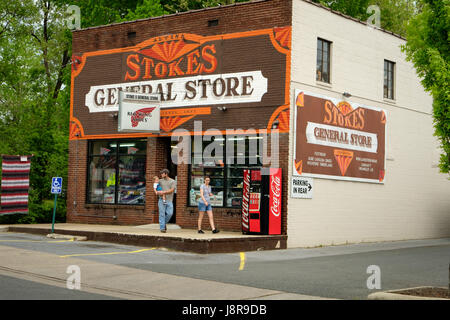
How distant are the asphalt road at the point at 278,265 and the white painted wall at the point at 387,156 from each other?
129 cm

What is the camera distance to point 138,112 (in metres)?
21.0

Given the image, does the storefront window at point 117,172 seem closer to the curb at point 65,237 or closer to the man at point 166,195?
the curb at point 65,237

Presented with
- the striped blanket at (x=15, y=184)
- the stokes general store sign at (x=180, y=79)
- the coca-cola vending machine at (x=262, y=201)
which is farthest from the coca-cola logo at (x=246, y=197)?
the striped blanket at (x=15, y=184)

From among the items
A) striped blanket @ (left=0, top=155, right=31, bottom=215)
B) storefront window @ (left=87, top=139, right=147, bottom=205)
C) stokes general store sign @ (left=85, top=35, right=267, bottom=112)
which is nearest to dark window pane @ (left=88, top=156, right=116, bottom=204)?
storefront window @ (left=87, top=139, right=147, bottom=205)

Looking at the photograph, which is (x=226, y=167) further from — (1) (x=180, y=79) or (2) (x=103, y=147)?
(2) (x=103, y=147)

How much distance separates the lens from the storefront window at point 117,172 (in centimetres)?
2242

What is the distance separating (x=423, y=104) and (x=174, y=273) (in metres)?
16.3

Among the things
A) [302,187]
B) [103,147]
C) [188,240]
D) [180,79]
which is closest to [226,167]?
[302,187]

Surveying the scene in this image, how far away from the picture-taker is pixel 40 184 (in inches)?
1003

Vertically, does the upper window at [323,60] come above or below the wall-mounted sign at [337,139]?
above

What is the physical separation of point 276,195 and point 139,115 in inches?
224

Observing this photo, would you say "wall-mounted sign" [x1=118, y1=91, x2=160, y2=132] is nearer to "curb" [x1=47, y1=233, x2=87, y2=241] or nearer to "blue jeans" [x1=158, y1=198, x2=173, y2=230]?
"blue jeans" [x1=158, y1=198, x2=173, y2=230]

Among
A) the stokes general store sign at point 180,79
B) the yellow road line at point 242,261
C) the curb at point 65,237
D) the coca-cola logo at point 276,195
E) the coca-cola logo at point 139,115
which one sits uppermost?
the stokes general store sign at point 180,79

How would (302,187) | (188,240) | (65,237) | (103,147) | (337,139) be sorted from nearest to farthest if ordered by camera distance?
(188,240), (65,237), (302,187), (337,139), (103,147)
